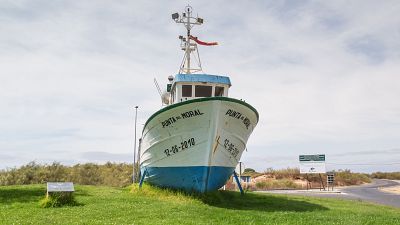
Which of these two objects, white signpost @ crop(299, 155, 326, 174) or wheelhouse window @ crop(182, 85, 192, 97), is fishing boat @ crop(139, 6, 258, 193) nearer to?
wheelhouse window @ crop(182, 85, 192, 97)

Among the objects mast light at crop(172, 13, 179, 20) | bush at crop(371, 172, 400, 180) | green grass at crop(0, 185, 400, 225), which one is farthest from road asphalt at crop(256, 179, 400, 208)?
bush at crop(371, 172, 400, 180)

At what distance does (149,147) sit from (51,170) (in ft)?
76.1

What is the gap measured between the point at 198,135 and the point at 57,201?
6.28 m

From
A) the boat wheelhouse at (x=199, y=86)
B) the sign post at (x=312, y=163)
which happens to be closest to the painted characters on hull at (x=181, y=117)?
the boat wheelhouse at (x=199, y=86)

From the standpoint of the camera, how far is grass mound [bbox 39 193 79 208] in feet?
52.1

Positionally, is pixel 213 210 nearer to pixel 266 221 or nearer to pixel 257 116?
pixel 266 221

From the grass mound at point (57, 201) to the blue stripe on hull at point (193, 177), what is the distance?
4.46 metres

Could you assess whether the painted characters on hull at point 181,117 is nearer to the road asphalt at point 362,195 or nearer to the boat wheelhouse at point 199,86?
the boat wheelhouse at point 199,86

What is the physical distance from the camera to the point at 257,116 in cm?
1984

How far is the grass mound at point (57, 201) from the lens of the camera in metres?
15.9

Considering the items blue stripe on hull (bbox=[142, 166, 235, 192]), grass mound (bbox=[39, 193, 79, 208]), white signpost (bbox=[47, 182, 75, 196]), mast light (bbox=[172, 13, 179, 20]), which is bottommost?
grass mound (bbox=[39, 193, 79, 208])

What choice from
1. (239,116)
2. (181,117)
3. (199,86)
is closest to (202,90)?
(199,86)

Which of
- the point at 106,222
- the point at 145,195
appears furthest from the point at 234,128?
the point at 106,222

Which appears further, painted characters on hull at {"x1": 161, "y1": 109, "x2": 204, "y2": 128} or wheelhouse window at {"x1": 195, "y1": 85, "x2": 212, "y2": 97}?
wheelhouse window at {"x1": 195, "y1": 85, "x2": 212, "y2": 97}
